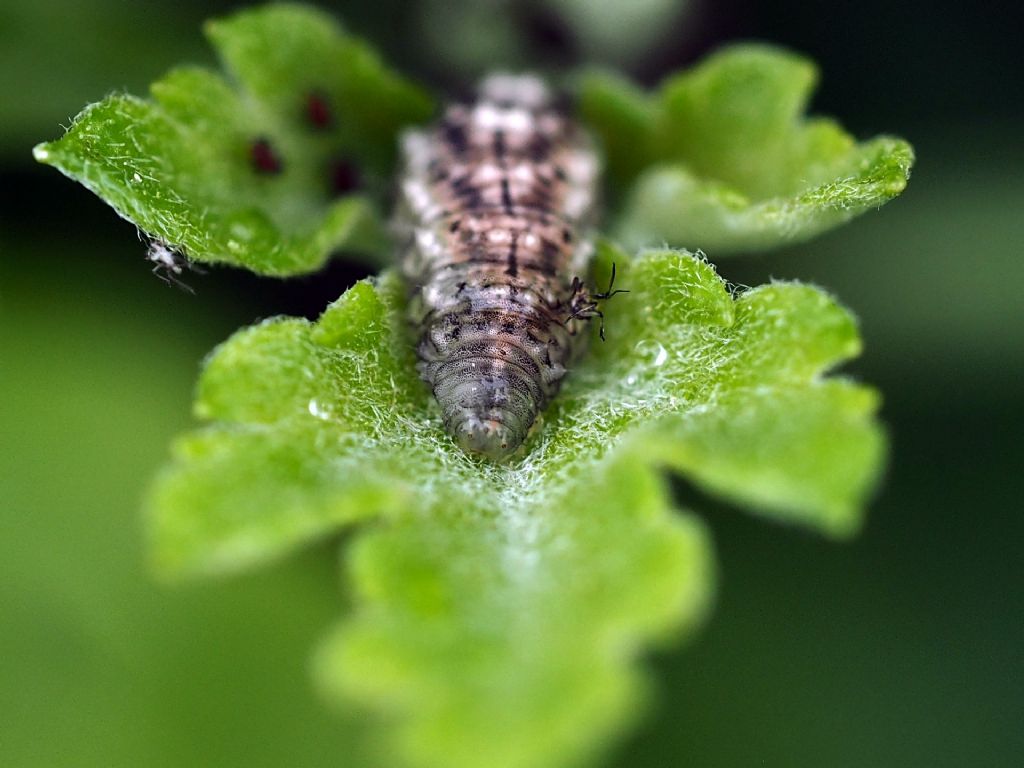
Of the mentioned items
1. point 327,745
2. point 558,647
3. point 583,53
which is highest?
point 583,53

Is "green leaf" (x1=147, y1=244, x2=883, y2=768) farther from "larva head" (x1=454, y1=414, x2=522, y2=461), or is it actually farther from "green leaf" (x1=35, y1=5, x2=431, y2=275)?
"green leaf" (x1=35, y1=5, x2=431, y2=275)

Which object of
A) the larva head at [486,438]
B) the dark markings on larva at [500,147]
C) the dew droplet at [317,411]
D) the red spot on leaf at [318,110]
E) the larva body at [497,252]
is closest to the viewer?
the dew droplet at [317,411]

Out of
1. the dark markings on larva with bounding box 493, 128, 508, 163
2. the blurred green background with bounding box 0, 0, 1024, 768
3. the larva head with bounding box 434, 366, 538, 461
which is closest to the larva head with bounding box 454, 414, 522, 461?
the larva head with bounding box 434, 366, 538, 461

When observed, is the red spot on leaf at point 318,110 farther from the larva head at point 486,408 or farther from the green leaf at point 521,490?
the larva head at point 486,408

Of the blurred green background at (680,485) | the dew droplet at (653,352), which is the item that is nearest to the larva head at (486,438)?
the dew droplet at (653,352)

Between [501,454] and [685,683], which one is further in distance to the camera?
[685,683]

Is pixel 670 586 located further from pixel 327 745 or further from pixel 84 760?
pixel 84 760

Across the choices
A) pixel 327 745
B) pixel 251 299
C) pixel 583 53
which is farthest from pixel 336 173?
pixel 327 745
